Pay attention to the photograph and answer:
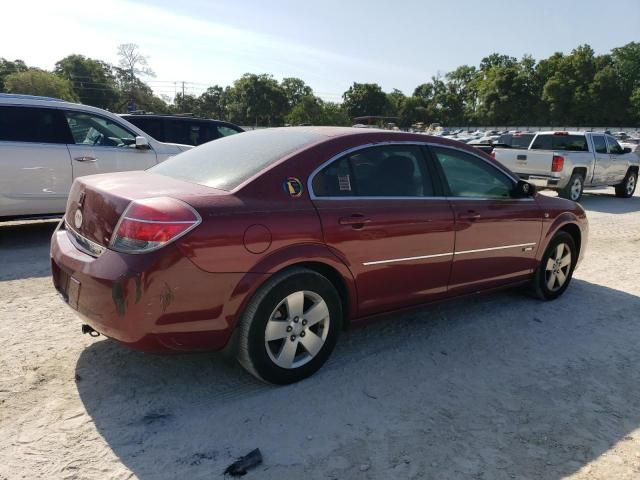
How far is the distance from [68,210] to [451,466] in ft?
9.41

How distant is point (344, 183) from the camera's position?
343 cm

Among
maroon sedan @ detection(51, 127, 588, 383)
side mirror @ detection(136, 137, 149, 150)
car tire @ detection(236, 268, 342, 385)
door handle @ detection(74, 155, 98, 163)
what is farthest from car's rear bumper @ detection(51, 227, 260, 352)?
side mirror @ detection(136, 137, 149, 150)

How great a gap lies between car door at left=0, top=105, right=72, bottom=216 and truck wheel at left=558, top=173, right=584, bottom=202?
11.1 meters

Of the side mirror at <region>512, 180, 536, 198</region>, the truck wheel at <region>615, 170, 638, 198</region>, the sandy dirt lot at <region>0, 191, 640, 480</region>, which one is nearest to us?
the sandy dirt lot at <region>0, 191, 640, 480</region>

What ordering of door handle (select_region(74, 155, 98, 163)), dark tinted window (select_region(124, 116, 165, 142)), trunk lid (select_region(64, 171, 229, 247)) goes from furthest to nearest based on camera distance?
dark tinted window (select_region(124, 116, 165, 142))
door handle (select_region(74, 155, 98, 163))
trunk lid (select_region(64, 171, 229, 247))

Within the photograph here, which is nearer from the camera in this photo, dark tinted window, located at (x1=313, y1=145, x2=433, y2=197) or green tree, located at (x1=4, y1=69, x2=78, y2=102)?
dark tinted window, located at (x1=313, y1=145, x2=433, y2=197)

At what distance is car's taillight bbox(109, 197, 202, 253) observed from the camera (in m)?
2.70

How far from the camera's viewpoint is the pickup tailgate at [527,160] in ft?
41.3

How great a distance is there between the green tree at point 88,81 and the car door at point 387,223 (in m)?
96.2

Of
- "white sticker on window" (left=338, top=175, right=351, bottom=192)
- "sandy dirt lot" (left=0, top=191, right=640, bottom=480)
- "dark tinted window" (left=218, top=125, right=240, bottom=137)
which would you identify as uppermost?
"dark tinted window" (left=218, top=125, right=240, bottom=137)

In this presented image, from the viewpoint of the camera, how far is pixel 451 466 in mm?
2549

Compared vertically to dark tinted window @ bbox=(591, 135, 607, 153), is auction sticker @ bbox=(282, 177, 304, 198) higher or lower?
lower

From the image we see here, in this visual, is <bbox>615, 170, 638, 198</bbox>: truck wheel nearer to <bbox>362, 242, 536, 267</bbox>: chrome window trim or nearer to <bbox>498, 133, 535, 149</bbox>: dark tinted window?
<bbox>498, 133, 535, 149</bbox>: dark tinted window

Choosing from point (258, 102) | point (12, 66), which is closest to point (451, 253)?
point (258, 102)
